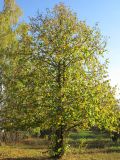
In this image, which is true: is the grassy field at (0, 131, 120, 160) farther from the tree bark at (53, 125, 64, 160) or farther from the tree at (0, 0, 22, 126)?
the tree at (0, 0, 22, 126)

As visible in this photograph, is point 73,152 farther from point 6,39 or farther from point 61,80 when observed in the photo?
point 6,39

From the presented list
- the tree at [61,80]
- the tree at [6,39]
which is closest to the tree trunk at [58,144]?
the tree at [61,80]

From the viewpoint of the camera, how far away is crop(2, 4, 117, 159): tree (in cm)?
2408

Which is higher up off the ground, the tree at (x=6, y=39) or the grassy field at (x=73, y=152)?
the tree at (x=6, y=39)

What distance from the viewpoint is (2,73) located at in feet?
124

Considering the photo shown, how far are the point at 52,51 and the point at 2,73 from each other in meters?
13.6

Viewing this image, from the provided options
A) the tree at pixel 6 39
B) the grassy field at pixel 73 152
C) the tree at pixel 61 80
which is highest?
the tree at pixel 6 39

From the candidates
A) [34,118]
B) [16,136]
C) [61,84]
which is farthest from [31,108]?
[16,136]

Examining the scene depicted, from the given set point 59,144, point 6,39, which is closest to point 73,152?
point 59,144

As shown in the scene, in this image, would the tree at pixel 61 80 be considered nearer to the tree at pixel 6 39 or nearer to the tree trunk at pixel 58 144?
the tree trunk at pixel 58 144

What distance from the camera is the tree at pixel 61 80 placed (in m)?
24.1

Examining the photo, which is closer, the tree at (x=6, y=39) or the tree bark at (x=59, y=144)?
the tree bark at (x=59, y=144)

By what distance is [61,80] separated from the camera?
24.9m

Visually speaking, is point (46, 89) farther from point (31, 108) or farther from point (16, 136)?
point (16, 136)
